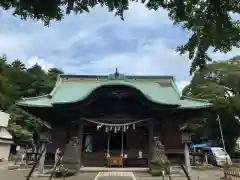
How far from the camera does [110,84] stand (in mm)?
14938

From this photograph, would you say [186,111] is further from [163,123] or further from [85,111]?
[85,111]

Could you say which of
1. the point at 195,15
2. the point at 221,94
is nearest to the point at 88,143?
the point at 195,15

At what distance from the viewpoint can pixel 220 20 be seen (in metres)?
3.75

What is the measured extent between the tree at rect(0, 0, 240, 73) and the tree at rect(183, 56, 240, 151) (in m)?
21.6

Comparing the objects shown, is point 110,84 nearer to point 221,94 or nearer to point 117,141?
point 117,141

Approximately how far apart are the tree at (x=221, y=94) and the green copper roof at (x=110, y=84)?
21.9 ft

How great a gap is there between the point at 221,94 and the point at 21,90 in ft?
114

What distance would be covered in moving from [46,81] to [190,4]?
45937mm

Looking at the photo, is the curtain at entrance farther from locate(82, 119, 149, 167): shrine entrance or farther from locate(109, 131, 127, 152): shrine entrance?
locate(109, 131, 127, 152): shrine entrance

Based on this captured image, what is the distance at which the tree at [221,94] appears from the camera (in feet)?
83.7

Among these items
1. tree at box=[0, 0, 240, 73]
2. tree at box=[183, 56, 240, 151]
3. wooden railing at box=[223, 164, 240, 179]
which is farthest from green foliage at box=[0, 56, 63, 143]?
tree at box=[0, 0, 240, 73]

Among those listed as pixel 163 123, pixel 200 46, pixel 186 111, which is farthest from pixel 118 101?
pixel 200 46

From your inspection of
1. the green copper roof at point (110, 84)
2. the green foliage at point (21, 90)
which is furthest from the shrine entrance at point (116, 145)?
the green foliage at point (21, 90)

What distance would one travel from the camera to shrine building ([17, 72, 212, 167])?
49.5 feet
